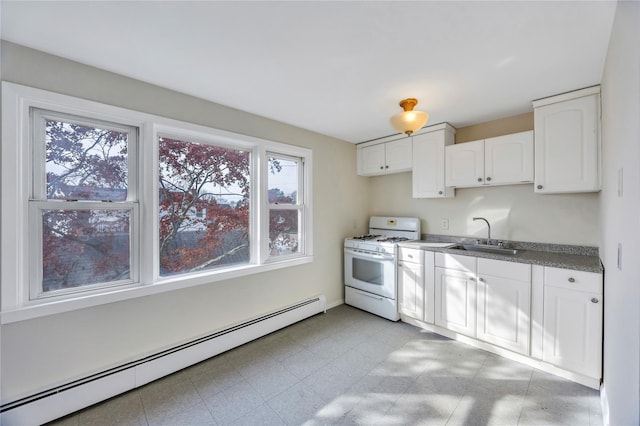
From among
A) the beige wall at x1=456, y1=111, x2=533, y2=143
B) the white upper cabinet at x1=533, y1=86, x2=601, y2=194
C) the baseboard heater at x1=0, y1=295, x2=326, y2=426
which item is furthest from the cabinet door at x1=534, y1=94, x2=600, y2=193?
the baseboard heater at x1=0, y1=295, x2=326, y2=426

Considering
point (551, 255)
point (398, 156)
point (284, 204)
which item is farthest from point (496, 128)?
point (284, 204)

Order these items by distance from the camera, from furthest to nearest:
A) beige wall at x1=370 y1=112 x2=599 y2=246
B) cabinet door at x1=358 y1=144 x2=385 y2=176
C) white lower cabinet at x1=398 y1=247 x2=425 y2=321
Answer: cabinet door at x1=358 y1=144 x2=385 y2=176, white lower cabinet at x1=398 y1=247 x2=425 y2=321, beige wall at x1=370 y1=112 x2=599 y2=246

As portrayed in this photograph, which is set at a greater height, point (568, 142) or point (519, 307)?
point (568, 142)

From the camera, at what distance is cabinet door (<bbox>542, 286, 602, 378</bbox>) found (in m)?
A: 1.91

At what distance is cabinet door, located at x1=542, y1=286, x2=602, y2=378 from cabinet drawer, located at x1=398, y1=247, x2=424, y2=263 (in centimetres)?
110

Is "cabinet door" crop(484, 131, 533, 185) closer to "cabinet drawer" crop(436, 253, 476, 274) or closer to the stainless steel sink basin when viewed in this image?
the stainless steel sink basin

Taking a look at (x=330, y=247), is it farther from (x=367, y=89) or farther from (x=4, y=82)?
(x=4, y=82)

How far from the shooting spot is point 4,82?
60.0 inches

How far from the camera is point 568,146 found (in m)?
2.17

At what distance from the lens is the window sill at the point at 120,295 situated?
1.58 meters

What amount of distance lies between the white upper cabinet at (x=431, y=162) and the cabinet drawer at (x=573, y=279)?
126cm

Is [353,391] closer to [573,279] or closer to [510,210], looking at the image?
[573,279]

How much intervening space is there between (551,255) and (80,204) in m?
3.91

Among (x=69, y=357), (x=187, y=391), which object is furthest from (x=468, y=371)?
(x=69, y=357)
